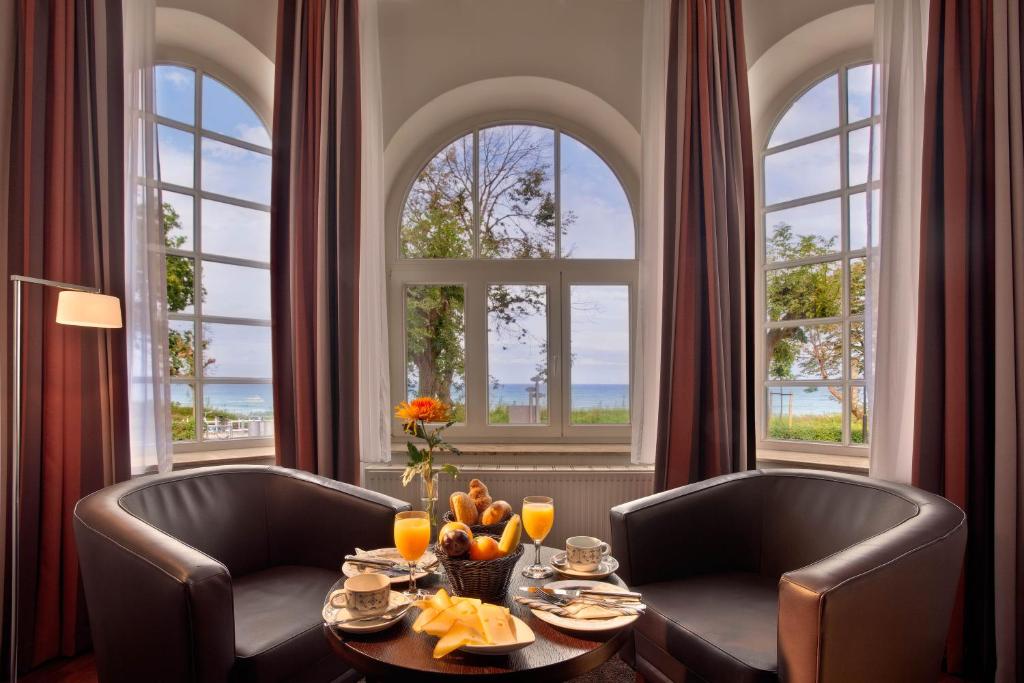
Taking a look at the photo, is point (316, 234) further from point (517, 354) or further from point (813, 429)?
point (813, 429)

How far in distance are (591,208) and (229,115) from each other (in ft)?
6.29

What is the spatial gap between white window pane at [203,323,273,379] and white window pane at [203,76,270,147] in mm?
965

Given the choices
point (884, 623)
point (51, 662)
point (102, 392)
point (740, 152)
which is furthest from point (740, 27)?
point (51, 662)

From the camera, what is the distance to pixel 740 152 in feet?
8.34

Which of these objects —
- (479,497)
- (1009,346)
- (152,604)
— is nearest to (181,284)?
(152,604)

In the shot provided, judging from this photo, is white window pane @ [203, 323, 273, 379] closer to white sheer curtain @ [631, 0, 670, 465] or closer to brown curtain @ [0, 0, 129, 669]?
brown curtain @ [0, 0, 129, 669]

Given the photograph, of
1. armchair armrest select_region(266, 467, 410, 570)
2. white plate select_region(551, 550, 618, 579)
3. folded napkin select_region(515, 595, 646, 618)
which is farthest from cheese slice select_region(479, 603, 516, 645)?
armchair armrest select_region(266, 467, 410, 570)

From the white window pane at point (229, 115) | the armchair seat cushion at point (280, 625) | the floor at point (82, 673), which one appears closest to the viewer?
the armchair seat cushion at point (280, 625)

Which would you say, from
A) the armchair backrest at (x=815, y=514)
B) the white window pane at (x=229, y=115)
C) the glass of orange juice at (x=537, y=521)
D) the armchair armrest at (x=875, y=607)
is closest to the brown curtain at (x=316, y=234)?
the white window pane at (x=229, y=115)

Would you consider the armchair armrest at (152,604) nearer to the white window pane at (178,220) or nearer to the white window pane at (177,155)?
the white window pane at (178,220)

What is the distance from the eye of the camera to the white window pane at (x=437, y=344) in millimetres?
3053

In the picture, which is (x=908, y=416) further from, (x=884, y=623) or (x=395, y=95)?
(x=395, y=95)

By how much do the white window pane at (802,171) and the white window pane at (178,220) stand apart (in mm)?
2879

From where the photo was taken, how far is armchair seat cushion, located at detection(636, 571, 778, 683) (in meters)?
1.36
